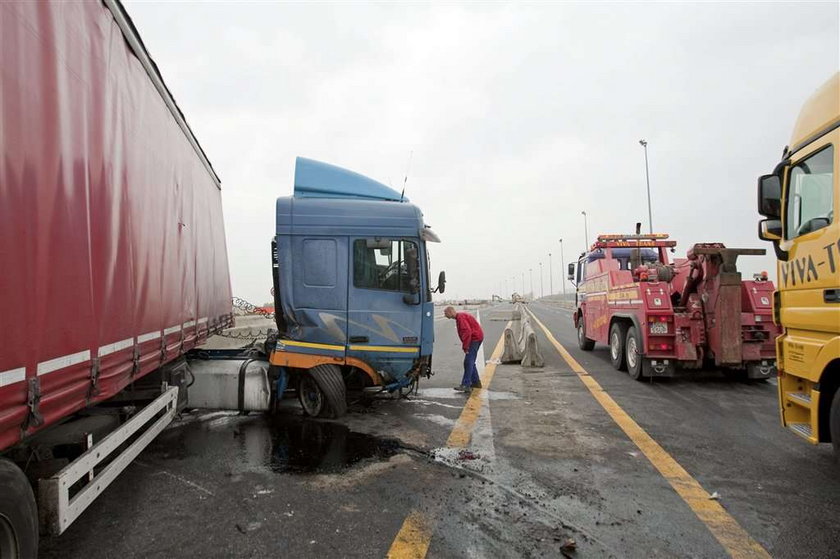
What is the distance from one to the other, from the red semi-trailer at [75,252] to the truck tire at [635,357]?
285 inches

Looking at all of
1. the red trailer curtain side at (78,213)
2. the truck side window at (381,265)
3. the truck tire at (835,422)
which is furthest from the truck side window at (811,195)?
the red trailer curtain side at (78,213)

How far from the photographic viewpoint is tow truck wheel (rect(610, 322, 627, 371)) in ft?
31.1

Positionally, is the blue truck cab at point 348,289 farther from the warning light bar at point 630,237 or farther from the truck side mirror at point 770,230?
the warning light bar at point 630,237

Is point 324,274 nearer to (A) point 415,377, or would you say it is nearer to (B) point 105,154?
(A) point 415,377

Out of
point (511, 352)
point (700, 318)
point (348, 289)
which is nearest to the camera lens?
point (348, 289)

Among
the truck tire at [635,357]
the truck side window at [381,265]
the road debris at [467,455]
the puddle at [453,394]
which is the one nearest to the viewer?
the road debris at [467,455]

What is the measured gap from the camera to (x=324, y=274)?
622cm

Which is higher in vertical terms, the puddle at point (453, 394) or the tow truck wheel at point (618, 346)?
the tow truck wheel at point (618, 346)

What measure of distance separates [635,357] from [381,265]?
5.24 metres

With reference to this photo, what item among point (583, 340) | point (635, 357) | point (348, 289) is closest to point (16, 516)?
point (348, 289)

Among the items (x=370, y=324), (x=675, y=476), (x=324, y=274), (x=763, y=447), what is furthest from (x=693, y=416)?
(x=324, y=274)

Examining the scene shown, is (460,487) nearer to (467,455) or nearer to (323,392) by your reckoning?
(467,455)

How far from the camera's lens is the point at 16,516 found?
2205 mm

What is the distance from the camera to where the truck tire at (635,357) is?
8328 millimetres
